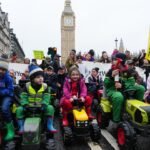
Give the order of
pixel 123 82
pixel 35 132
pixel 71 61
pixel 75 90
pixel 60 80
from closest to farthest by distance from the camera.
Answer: pixel 35 132
pixel 123 82
pixel 75 90
pixel 60 80
pixel 71 61

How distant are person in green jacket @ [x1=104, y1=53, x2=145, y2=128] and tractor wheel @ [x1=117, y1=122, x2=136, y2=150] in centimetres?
69

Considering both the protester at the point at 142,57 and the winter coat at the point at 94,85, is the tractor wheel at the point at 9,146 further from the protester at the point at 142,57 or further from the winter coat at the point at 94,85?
the protester at the point at 142,57

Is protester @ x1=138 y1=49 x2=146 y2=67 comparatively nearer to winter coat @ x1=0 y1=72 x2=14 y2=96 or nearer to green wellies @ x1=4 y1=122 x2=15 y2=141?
winter coat @ x1=0 y1=72 x2=14 y2=96

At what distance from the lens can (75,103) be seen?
26.0ft

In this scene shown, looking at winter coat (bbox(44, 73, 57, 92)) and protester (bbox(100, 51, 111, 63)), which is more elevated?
protester (bbox(100, 51, 111, 63))

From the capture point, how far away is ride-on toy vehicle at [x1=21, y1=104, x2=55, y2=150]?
6.47 meters

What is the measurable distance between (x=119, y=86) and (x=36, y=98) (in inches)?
65.6

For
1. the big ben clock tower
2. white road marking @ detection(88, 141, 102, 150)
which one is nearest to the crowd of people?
white road marking @ detection(88, 141, 102, 150)

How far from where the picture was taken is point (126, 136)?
21.7ft

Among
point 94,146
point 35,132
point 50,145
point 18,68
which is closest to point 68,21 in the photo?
point 18,68

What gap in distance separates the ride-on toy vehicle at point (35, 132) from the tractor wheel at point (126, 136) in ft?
3.86

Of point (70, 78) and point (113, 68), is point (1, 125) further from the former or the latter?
point (113, 68)

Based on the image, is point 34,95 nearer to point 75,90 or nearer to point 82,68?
point 75,90

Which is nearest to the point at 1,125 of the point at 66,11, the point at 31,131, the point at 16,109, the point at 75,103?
the point at 16,109
